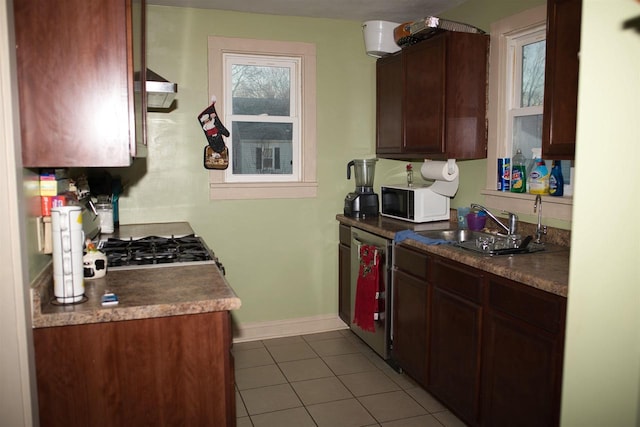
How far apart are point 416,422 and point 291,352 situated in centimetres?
128

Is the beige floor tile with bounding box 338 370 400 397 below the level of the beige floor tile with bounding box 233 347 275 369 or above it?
above

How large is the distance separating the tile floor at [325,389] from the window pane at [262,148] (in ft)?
4.46

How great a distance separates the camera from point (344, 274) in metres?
4.16

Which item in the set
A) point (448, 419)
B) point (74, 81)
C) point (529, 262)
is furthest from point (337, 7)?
point (448, 419)

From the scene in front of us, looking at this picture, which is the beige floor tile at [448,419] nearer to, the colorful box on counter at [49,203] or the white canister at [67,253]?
the white canister at [67,253]

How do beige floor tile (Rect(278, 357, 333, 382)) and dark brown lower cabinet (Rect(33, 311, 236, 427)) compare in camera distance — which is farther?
beige floor tile (Rect(278, 357, 333, 382))

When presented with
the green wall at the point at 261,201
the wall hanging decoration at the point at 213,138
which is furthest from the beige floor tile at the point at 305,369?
the wall hanging decoration at the point at 213,138

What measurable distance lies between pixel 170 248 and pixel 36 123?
1.18 meters

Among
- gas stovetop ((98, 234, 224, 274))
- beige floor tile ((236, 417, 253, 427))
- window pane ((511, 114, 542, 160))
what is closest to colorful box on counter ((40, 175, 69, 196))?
gas stovetop ((98, 234, 224, 274))

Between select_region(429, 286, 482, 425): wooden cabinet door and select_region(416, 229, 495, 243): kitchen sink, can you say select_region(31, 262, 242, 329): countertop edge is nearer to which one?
select_region(429, 286, 482, 425): wooden cabinet door

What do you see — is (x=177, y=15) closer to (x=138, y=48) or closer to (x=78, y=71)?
Result: (x=138, y=48)

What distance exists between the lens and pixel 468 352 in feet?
8.43

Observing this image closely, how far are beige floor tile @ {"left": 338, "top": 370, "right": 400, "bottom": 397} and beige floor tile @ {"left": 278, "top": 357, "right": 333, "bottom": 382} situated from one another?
0.51 ft

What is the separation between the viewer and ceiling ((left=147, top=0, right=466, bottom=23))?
363cm
